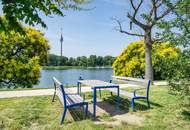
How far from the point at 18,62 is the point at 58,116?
7.49 m

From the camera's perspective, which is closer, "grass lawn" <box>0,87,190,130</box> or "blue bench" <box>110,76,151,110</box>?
"grass lawn" <box>0,87,190,130</box>

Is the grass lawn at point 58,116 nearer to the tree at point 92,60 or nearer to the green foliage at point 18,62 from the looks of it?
the green foliage at point 18,62

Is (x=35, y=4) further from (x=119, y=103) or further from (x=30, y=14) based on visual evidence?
(x=119, y=103)

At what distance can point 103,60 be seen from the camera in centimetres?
7319

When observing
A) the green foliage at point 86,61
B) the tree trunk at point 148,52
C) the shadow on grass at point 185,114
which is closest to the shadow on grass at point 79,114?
the shadow on grass at point 185,114

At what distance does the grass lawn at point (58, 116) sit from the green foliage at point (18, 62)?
15.3 feet

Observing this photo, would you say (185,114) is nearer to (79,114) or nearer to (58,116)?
(79,114)

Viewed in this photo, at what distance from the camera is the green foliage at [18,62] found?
14.0 meters

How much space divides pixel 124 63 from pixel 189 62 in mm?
18372

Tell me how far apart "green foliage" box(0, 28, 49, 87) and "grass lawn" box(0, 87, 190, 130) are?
184 inches

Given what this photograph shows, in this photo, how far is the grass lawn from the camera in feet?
21.0

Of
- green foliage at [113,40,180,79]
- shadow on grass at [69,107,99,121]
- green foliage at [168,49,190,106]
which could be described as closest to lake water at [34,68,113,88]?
green foliage at [113,40,180,79]

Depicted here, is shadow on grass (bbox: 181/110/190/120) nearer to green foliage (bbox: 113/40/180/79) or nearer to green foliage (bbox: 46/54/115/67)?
green foliage (bbox: 113/40/180/79)

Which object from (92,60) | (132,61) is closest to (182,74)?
(132,61)
